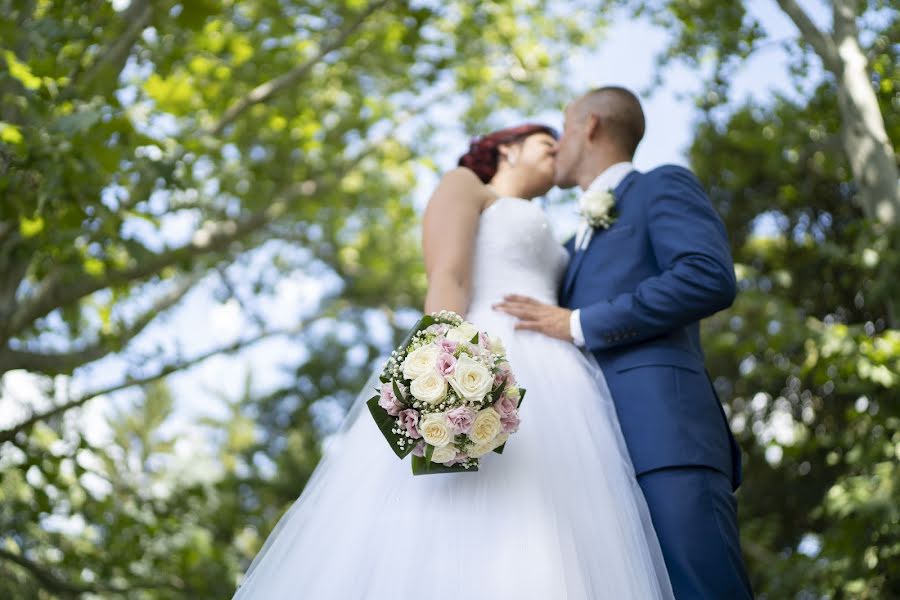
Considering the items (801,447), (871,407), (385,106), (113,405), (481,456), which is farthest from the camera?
(113,405)

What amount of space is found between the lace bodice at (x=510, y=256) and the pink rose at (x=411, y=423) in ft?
2.72

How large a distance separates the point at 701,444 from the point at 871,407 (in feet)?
10.8

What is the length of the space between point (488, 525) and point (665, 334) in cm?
96

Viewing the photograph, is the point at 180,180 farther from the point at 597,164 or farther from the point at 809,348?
the point at 809,348

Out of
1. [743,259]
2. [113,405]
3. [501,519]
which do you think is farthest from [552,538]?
[113,405]

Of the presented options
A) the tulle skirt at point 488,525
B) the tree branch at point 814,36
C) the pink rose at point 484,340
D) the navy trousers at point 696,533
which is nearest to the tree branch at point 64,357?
the tulle skirt at point 488,525

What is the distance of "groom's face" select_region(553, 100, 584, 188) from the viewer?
348 centimetres

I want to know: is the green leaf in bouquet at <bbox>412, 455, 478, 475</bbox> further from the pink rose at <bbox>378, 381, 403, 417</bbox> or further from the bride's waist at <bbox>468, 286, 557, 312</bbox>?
the bride's waist at <bbox>468, 286, 557, 312</bbox>

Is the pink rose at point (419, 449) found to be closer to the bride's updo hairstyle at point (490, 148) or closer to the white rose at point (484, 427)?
the white rose at point (484, 427)

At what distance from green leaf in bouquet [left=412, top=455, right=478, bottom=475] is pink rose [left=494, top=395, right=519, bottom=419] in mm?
165

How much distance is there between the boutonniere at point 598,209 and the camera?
3135 millimetres

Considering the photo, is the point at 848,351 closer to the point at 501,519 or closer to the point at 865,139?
the point at 865,139

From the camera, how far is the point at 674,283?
281 cm

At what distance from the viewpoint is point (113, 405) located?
48.3ft
